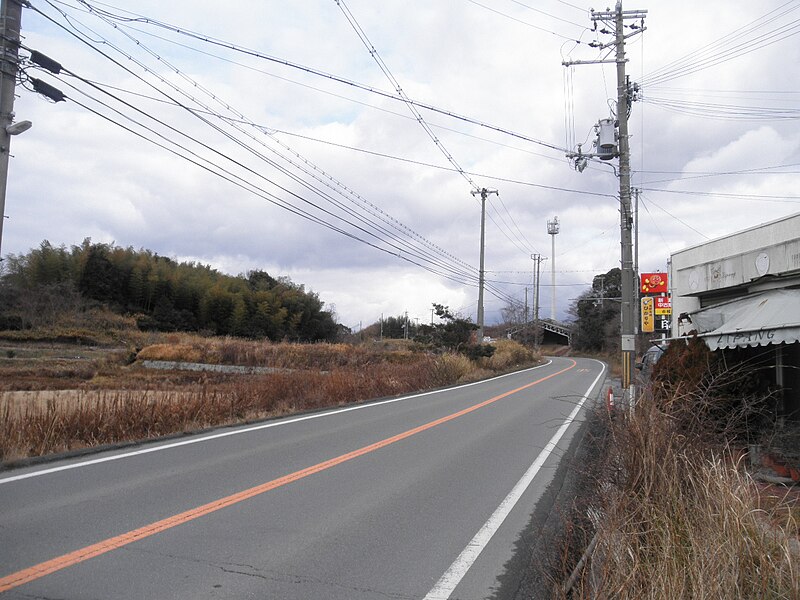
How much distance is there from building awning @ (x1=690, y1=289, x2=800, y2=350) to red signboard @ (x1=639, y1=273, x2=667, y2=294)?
28.2m

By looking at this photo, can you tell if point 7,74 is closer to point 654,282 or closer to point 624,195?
point 624,195

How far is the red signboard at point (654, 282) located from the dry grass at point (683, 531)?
1354 inches

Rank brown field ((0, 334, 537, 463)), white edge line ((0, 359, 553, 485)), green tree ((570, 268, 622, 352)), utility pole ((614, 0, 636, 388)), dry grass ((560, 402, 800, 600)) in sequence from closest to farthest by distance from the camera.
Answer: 1. dry grass ((560, 402, 800, 600))
2. white edge line ((0, 359, 553, 485))
3. brown field ((0, 334, 537, 463))
4. utility pole ((614, 0, 636, 388))
5. green tree ((570, 268, 622, 352))

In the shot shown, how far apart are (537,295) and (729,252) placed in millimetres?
60475

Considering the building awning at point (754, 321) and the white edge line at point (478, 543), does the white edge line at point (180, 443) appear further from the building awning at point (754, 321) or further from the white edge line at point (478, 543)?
the building awning at point (754, 321)

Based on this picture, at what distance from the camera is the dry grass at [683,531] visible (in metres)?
3.21

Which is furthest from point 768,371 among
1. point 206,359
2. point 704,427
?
point 206,359

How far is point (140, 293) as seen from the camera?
6153cm

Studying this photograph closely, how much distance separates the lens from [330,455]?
866cm

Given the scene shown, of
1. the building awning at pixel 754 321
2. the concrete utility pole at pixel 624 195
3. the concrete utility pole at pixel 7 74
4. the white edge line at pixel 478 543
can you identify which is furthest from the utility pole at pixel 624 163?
the concrete utility pole at pixel 7 74

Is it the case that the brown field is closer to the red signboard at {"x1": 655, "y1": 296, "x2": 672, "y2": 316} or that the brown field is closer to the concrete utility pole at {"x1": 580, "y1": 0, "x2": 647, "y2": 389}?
the concrete utility pole at {"x1": 580, "y1": 0, "x2": 647, "y2": 389}

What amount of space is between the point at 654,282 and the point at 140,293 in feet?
165

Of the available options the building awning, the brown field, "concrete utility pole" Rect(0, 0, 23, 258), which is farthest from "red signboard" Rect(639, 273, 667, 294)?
"concrete utility pole" Rect(0, 0, 23, 258)

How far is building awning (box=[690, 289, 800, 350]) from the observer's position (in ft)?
25.4
